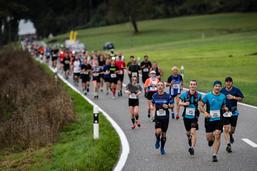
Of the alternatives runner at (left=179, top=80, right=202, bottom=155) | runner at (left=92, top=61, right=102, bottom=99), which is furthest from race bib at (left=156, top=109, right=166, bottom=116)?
runner at (left=92, top=61, right=102, bottom=99)

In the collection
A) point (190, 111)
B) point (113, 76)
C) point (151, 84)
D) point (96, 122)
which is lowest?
point (96, 122)

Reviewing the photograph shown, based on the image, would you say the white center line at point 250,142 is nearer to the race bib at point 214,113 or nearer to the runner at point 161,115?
the race bib at point 214,113

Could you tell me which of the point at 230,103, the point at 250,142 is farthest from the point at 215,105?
the point at 250,142

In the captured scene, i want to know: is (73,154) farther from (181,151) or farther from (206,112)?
(206,112)

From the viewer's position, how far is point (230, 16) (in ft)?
300

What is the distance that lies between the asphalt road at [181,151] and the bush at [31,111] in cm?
201

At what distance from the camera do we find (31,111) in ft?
61.9

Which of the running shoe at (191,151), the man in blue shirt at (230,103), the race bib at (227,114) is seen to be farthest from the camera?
the man in blue shirt at (230,103)

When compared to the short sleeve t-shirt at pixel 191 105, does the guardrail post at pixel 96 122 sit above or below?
below

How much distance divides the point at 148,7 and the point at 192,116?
7956 centimetres

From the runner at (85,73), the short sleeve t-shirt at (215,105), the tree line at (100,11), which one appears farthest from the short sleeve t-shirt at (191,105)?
the tree line at (100,11)

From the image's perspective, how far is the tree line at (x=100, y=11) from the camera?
90.1 metres

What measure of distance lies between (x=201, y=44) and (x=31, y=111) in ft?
134

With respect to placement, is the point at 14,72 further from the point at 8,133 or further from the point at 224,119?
the point at 224,119
